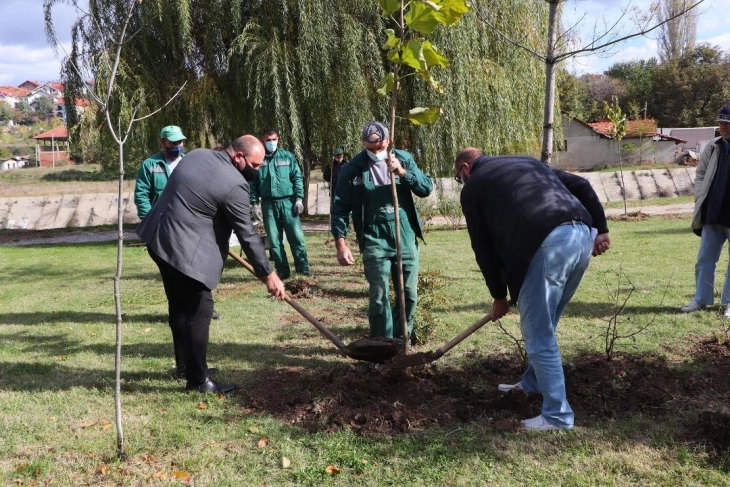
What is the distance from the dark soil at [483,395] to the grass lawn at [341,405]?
2 centimetres

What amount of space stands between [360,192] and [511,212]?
183cm

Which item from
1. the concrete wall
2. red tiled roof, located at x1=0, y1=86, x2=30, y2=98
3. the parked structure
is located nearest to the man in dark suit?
the concrete wall

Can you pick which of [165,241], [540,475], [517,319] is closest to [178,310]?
[165,241]

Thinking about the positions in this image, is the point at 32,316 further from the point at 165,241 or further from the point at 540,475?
the point at 540,475

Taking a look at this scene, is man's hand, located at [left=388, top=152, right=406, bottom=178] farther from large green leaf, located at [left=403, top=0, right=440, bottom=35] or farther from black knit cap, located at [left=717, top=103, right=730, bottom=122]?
black knit cap, located at [left=717, top=103, right=730, bottom=122]

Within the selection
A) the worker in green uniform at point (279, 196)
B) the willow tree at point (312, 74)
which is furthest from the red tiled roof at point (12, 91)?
the worker in green uniform at point (279, 196)

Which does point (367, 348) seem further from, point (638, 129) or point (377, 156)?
point (638, 129)

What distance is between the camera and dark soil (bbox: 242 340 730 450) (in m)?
3.87

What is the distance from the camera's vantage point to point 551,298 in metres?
3.54

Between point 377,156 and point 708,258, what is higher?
point 377,156

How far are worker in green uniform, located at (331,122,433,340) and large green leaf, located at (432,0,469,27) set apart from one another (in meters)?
1.23

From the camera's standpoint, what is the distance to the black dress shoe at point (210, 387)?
15.1 feet

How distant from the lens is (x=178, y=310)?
15.6 ft

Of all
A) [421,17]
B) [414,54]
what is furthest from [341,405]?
[421,17]
